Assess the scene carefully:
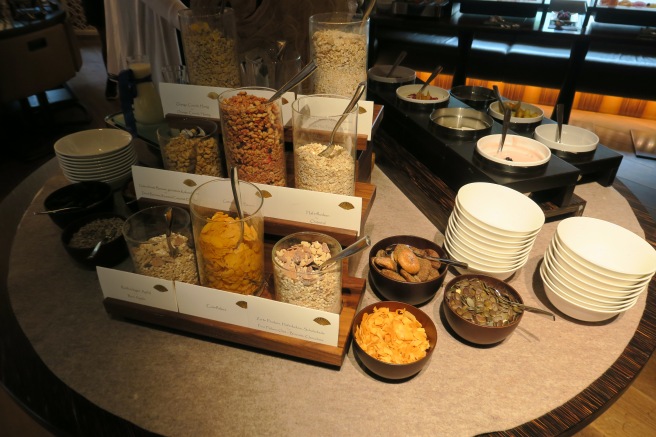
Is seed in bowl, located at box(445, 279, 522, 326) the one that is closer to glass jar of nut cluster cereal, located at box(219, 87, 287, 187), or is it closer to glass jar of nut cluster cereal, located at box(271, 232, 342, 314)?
glass jar of nut cluster cereal, located at box(271, 232, 342, 314)

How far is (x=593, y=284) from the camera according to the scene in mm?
995

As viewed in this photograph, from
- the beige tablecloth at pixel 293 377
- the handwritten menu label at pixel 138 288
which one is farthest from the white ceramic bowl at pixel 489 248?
the handwritten menu label at pixel 138 288

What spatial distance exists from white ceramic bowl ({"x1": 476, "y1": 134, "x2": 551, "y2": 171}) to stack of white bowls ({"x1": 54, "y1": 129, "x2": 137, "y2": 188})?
1.07 metres

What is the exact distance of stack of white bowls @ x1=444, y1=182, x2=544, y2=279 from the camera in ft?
3.48

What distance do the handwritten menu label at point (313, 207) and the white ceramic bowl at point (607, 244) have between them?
0.48 m

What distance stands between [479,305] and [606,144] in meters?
2.72

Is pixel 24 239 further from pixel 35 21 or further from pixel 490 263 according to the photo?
pixel 35 21

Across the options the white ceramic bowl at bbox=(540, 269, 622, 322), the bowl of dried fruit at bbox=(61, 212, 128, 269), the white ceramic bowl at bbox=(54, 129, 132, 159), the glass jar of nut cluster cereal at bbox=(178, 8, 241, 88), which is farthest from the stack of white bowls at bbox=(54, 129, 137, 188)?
the white ceramic bowl at bbox=(540, 269, 622, 322)

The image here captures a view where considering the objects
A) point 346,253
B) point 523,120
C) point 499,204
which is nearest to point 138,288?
point 346,253

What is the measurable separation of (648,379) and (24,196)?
2.27 m

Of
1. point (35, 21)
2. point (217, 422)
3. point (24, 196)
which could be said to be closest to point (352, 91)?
point (217, 422)

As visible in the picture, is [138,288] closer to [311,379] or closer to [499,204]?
[311,379]

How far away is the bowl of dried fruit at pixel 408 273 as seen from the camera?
103 centimetres

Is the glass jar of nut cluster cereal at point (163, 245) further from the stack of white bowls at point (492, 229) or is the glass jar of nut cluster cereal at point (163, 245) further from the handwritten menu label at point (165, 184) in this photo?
the stack of white bowls at point (492, 229)
